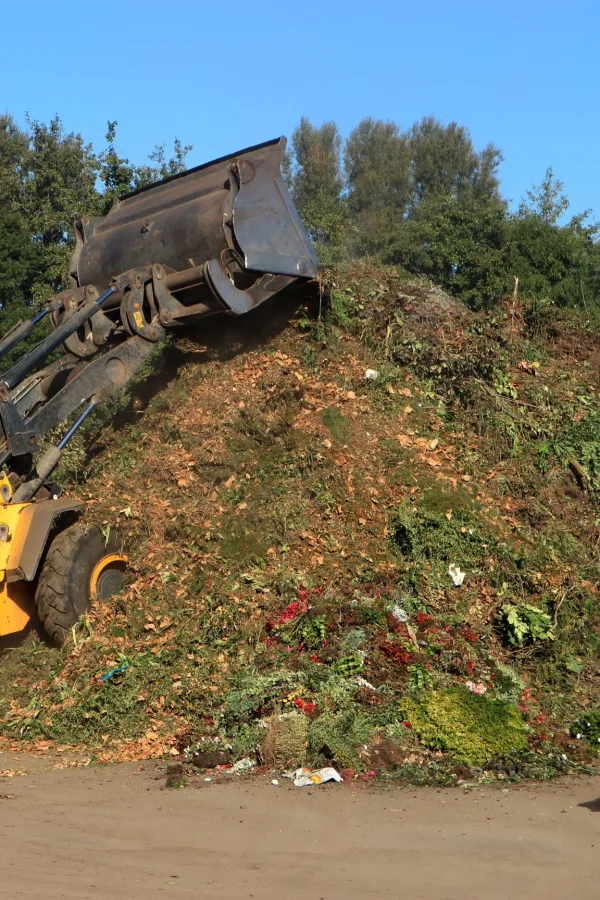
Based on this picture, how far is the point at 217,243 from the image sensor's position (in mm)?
9922

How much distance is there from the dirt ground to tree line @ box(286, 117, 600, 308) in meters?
8.46

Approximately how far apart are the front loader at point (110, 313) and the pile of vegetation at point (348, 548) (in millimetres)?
421

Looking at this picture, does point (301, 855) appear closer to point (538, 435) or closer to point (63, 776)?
point (63, 776)

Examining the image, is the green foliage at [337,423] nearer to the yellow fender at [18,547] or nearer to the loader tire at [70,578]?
the loader tire at [70,578]

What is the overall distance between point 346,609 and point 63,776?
8.30ft

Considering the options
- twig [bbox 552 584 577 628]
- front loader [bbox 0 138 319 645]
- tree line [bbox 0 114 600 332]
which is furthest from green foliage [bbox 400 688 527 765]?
tree line [bbox 0 114 600 332]

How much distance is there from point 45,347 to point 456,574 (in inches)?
162

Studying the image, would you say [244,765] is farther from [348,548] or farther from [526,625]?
[526,625]

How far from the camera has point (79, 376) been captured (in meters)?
9.30

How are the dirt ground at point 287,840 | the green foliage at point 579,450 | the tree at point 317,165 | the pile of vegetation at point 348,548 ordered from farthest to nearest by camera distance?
the tree at point 317,165 < the green foliage at point 579,450 < the pile of vegetation at point 348,548 < the dirt ground at point 287,840

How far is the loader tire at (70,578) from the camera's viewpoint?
8.68 meters

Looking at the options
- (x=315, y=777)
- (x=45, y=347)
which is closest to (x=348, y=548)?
(x=315, y=777)

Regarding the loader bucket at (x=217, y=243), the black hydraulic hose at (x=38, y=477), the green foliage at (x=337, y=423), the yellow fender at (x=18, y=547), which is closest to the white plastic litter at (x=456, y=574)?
the green foliage at (x=337, y=423)

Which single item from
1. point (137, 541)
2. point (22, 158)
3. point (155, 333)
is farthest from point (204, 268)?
point (22, 158)
